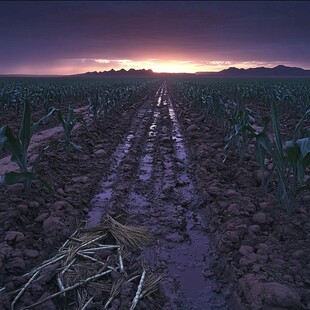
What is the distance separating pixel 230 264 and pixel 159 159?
3405 millimetres

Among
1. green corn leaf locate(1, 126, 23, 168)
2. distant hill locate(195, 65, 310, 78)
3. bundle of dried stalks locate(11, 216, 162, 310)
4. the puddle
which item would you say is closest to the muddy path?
the puddle

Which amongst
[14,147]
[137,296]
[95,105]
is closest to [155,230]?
[137,296]

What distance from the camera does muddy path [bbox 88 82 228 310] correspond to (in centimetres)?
257

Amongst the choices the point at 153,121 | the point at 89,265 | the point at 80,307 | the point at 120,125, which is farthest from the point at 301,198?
the point at 153,121

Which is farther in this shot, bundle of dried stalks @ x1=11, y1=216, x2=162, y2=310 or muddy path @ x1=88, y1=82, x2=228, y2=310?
muddy path @ x1=88, y1=82, x2=228, y2=310

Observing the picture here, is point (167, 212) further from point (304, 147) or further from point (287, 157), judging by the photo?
point (304, 147)

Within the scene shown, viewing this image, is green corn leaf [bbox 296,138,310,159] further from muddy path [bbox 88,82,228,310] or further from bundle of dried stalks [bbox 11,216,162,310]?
bundle of dried stalks [bbox 11,216,162,310]

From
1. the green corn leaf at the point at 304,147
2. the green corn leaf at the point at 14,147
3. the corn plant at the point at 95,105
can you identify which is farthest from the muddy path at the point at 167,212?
the corn plant at the point at 95,105

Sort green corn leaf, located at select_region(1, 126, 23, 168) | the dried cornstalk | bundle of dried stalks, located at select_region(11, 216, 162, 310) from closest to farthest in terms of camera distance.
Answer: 1. the dried cornstalk
2. bundle of dried stalks, located at select_region(11, 216, 162, 310)
3. green corn leaf, located at select_region(1, 126, 23, 168)

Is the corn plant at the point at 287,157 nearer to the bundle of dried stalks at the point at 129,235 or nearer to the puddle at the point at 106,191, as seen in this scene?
the bundle of dried stalks at the point at 129,235

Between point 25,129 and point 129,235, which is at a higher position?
point 25,129

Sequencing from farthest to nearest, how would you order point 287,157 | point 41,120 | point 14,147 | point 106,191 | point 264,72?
point 264,72, point 106,191, point 41,120, point 14,147, point 287,157

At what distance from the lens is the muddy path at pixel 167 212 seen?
2.57m

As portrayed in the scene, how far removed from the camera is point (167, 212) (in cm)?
389
